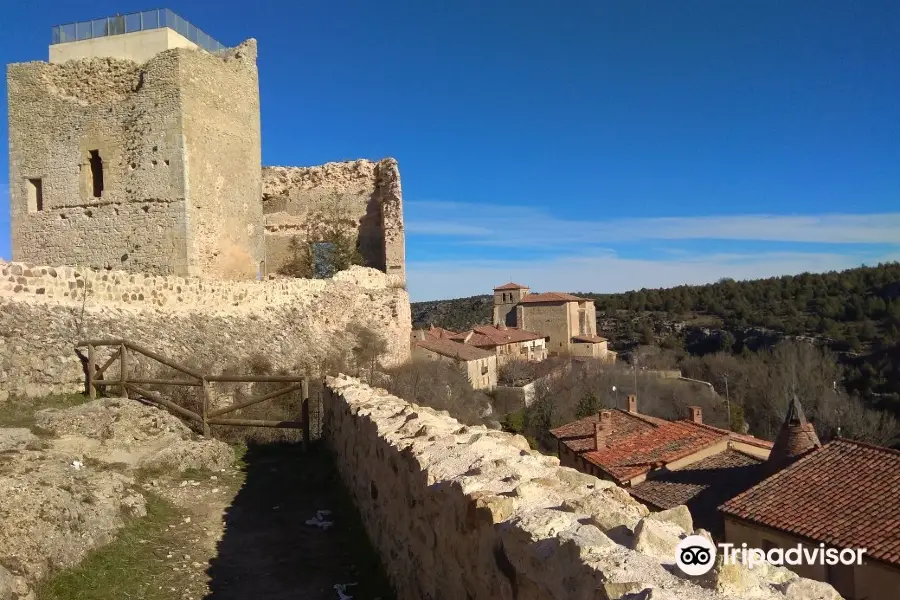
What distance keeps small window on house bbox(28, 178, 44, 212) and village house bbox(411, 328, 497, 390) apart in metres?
18.7

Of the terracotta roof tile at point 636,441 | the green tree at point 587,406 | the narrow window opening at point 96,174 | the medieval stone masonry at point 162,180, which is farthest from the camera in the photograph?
the green tree at point 587,406

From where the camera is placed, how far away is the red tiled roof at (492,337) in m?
43.2

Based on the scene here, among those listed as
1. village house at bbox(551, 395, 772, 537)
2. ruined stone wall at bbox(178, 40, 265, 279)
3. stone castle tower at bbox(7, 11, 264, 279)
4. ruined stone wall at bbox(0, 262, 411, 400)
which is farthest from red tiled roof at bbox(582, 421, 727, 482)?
stone castle tower at bbox(7, 11, 264, 279)

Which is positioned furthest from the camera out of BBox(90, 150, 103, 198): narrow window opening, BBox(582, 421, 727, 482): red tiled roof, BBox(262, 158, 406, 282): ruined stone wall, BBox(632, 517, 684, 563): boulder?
BBox(262, 158, 406, 282): ruined stone wall

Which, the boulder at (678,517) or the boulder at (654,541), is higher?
the boulder at (654,541)

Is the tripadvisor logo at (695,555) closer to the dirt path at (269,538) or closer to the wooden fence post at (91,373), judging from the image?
the dirt path at (269,538)

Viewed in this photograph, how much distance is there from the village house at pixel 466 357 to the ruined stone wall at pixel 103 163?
18.2 meters

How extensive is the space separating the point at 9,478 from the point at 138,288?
6.98 m

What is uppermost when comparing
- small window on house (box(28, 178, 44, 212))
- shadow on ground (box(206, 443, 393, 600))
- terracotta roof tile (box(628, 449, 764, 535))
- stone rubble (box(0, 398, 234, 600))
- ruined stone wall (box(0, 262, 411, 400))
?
small window on house (box(28, 178, 44, 212))

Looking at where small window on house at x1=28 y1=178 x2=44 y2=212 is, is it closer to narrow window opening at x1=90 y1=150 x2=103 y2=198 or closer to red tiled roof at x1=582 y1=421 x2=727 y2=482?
narrow window opening at x1=90 y1=150 x2=103 y2=198

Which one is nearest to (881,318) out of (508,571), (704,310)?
(704,310)

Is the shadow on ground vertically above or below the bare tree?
above

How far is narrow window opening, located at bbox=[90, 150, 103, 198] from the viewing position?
48.5 ft

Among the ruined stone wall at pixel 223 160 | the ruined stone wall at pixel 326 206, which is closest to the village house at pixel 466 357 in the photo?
the ruined stone wall at pixel 326 206
